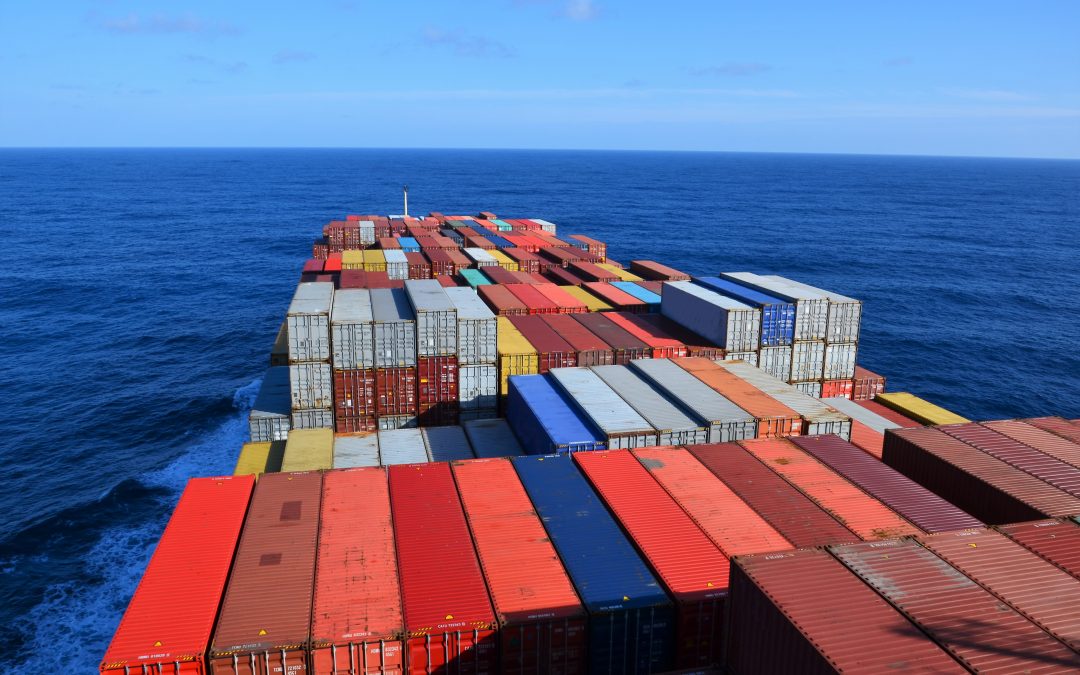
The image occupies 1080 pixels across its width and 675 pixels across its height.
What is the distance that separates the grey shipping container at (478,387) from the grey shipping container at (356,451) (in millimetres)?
5030

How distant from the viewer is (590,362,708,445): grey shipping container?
28.7m

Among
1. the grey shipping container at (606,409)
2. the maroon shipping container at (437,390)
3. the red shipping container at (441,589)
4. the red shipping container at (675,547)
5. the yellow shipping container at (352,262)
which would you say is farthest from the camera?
the yellow shipping container at (352,262)

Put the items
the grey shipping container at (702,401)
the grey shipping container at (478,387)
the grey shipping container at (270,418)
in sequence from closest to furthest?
the grey shipping container at (702,401) → the grey shipping container at (270,418) → the grey shipping container at (478,387)

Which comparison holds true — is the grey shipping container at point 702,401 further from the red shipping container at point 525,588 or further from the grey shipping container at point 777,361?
the red shipping container at point 525,588

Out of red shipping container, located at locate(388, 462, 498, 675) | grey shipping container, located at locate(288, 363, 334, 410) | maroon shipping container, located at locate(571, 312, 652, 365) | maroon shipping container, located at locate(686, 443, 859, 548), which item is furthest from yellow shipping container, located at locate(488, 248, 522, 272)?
red shipping container, located at locate(388, 462, 498, 675)

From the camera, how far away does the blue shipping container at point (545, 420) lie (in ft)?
91.2

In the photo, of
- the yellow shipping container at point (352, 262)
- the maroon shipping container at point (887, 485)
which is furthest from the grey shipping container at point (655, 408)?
the yellow shipping container at point (352, 262)

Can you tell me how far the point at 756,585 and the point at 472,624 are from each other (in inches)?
273

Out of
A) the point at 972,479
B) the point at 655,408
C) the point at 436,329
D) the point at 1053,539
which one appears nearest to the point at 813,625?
the point at 1053,539

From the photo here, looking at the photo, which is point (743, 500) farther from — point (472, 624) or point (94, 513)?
point (94, 513)

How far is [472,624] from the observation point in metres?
17.4

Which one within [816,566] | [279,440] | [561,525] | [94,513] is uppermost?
[816,566]

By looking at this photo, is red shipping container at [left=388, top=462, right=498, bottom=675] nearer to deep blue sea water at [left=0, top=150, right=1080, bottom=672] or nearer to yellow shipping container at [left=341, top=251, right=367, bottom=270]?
deep blue sea water at [left=0, top=150, right=1080, bottom=672]

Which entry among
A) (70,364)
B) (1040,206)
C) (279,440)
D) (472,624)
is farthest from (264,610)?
(1040,206)
